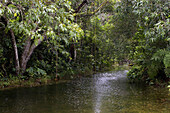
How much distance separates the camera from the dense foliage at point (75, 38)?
5.53m

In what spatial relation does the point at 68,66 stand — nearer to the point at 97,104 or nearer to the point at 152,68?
the point at 152,68

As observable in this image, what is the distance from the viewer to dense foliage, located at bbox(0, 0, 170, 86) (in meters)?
5.53

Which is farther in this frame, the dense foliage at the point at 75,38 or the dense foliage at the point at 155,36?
the dense foliage at the point at 155,36

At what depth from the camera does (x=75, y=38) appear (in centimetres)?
546

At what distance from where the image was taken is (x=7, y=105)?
5059 millimetres

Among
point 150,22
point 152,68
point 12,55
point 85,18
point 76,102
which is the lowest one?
point 76,102

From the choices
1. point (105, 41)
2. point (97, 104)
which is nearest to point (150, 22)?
point (97, 104)

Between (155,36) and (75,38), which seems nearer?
(75,38)

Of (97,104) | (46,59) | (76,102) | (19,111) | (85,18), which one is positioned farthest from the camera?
(85,18)

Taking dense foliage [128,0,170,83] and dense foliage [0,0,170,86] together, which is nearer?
dense foliage [0,0,170,86]

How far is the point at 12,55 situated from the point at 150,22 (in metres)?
6.71

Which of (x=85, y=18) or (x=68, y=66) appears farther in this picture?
(x=85, y=18)

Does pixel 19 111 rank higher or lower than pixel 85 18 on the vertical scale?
lower

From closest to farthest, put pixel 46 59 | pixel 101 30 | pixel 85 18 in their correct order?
pixel 46 59
pixel 85 18
pixel 101 30
